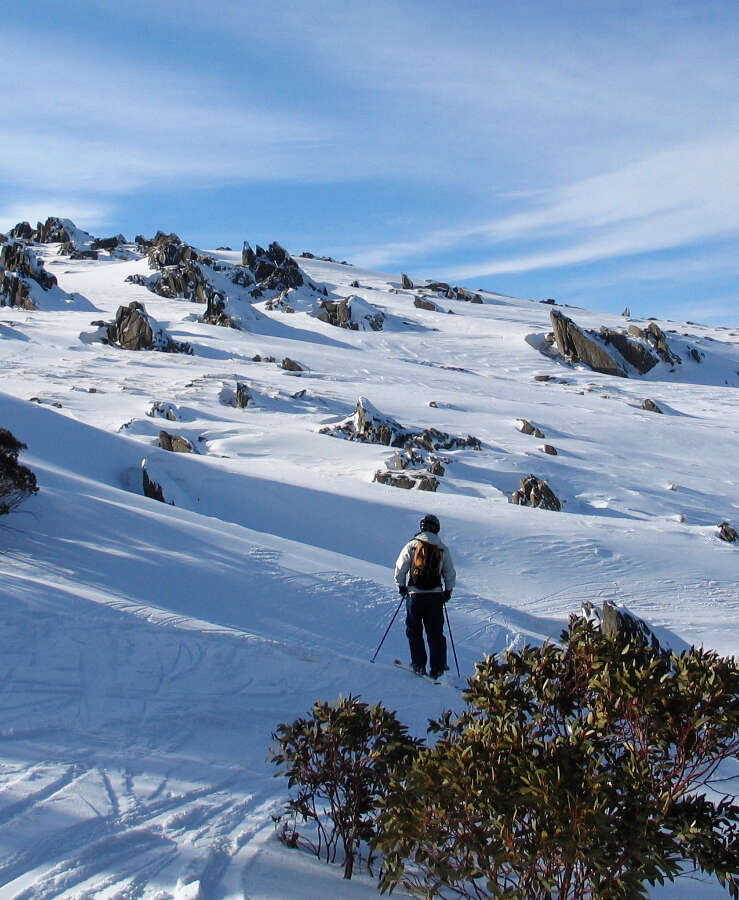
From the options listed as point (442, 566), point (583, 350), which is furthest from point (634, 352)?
point (442, 566)

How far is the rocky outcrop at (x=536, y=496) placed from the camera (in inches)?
690

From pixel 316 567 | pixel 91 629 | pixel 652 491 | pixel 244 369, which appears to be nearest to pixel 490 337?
pixel 244 369

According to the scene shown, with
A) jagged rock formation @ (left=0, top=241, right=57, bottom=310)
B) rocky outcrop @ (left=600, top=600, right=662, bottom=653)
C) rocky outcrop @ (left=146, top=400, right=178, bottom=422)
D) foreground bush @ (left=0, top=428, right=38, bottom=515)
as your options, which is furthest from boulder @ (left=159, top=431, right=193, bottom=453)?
jagged rock formation @ (left=0, top=241, right=57, bottom=310)

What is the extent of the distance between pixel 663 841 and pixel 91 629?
487cm

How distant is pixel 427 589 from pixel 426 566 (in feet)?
0.71

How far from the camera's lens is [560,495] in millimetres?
18500

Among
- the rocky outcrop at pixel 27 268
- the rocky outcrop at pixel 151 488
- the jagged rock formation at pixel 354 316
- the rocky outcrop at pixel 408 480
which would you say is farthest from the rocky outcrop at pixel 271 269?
the rocky outcrop at pixel 151 488

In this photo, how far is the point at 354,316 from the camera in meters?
47.3

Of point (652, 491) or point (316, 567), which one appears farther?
point (652, 491)

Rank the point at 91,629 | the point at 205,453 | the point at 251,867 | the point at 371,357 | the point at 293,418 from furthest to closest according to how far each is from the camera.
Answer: the point at 371,357, the point at 293,418, the point at 205,453, the point at 91,629, the point at 251,867

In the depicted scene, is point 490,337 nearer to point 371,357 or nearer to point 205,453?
point 371,357

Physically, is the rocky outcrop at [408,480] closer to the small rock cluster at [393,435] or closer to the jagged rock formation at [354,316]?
the small rock cluster at [393,435]

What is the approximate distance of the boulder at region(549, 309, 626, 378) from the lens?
142ft

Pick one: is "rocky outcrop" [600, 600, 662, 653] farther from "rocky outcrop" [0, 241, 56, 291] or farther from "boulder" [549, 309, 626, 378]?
"rocky outcrop" [0, 241, 56, 291]
